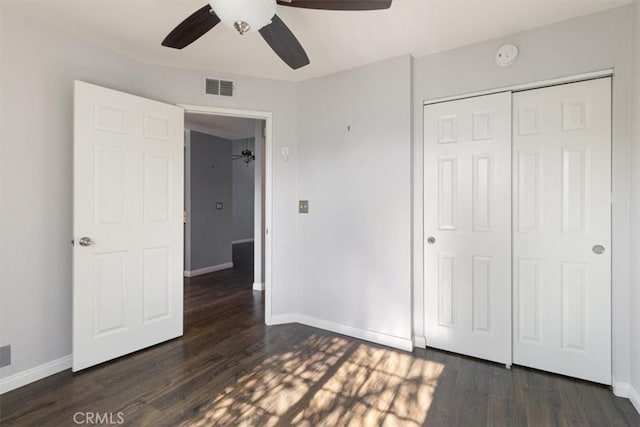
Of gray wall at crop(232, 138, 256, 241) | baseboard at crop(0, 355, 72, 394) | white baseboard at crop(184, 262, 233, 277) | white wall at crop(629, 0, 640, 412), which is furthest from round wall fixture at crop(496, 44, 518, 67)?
gray wall at crop(232, 138, 256, 241)

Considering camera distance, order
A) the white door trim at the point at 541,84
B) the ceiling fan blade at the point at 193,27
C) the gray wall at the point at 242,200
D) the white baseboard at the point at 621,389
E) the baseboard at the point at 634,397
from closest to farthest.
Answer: the ceiling fan blade at the point at 193,27
the baseboard at the point at 634,397
the white baseboard at the point at 621,389
the white door trim at the point at 541,84
the gray wall at the point at 242,200

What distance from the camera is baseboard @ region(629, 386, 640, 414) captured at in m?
1.82

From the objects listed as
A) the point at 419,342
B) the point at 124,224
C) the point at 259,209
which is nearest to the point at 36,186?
the point at 124,224

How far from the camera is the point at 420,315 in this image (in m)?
2.67

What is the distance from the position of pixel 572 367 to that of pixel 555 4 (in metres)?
2.40

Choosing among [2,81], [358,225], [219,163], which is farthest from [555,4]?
[219,163]

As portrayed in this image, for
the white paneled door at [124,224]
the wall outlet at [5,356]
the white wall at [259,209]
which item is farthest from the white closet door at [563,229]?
the wall outlet at [5,356]

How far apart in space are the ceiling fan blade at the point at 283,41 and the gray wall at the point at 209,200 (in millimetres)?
3630

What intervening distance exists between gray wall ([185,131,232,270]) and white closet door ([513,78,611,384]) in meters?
4.61

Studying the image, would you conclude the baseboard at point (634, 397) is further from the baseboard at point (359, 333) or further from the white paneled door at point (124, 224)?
the white paneled door at point (124, 224)

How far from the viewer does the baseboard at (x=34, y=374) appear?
200 centimetres

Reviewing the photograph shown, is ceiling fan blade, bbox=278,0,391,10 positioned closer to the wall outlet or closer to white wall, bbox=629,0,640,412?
white wall, bbox=629,0,640,412

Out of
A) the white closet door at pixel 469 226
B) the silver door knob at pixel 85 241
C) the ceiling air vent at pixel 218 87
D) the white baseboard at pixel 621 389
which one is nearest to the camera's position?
the white baseboard at pixel 621 389

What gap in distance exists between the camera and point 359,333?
287 centimetres
